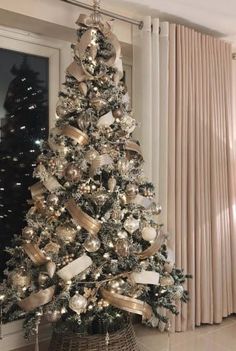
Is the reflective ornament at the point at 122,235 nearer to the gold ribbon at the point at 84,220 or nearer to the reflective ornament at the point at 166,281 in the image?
the gold ribbon at the point at 84,220

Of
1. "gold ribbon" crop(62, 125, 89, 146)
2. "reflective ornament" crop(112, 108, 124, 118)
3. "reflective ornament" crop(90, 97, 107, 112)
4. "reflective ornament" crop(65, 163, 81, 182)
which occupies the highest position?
"reflective ornament" crop(90, 97, 107, 112)

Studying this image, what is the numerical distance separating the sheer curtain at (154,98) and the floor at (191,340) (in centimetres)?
79

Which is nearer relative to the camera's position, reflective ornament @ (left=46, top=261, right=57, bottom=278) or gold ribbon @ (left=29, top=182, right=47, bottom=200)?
reflective ornament @ (left=46, top=261, right=57, bottom=278)

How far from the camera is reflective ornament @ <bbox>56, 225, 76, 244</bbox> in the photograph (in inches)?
66.2

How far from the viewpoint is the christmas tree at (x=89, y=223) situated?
168 centimetres

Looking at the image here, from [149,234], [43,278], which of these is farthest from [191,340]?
[43,278]

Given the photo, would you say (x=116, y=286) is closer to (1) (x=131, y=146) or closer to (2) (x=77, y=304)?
(2) (x=77, y=304)

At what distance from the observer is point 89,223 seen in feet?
5.49

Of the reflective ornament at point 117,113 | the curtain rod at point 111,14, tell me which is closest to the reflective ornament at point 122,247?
the reflective ornament at point 117,113

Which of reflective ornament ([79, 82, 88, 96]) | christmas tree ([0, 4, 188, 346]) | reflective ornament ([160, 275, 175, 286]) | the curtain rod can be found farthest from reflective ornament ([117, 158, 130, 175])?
the curtain rod

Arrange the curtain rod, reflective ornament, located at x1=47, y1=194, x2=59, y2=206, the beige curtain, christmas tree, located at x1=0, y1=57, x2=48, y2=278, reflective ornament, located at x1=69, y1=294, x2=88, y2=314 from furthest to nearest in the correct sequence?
the beige curtain
christmas tree, located at x1=0, y1=57, x2=48, y2=278
the curtain rod
reflective ornament, located at x1=47, y1=194, x2=59, y2=206
reflective ornament, located at x1=69, y1=294, x2=88, y2=314

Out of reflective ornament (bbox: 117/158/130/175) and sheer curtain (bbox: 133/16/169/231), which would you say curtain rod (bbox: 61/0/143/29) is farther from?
reflective ornament (bbox: 117/158/130/175)

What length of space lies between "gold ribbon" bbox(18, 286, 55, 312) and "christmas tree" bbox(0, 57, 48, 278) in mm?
684

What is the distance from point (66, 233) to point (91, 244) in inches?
5.3
